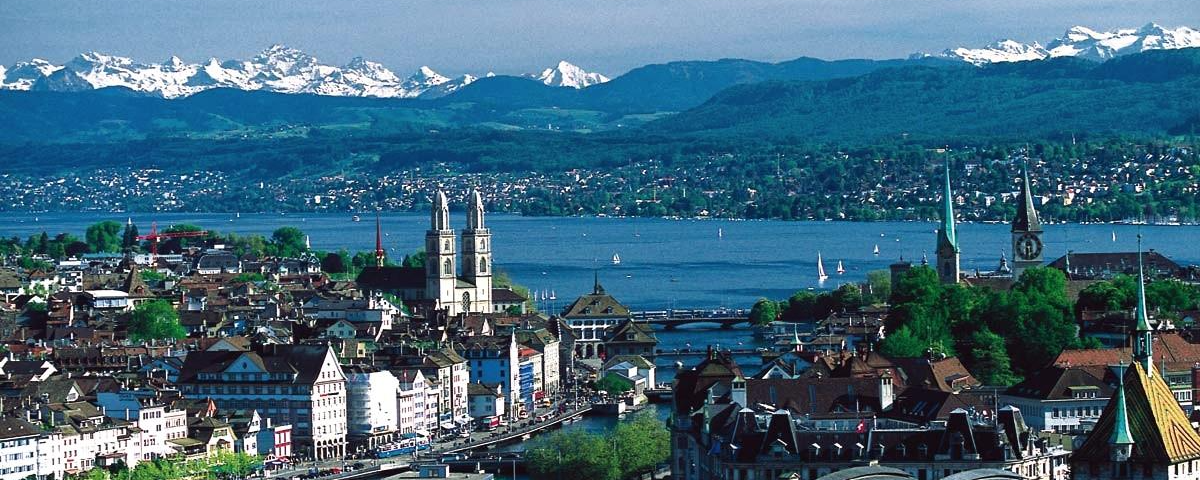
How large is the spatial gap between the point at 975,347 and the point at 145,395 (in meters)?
18.4

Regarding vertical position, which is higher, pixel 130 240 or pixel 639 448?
pixel 130 240

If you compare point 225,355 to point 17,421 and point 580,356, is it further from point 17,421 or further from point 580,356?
point 580,356

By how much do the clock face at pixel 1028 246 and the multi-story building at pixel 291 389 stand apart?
3955cm

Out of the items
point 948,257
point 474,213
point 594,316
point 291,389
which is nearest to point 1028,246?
point 948,257

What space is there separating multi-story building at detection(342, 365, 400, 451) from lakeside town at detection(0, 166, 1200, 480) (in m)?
0.06

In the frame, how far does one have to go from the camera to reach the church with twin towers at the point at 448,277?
93.8 m

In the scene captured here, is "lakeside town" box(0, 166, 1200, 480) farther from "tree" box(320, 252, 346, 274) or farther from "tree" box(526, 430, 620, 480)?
"tree" box(320, 252, 346, 274)

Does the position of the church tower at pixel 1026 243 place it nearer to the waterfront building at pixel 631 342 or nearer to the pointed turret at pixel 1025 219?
the pointed turret at pixel 1025 219

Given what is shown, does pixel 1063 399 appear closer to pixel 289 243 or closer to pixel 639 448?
pixel 639 448

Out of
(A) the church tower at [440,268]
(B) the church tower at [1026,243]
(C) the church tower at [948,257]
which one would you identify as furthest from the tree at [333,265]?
(B) the church tower at [1026,243]

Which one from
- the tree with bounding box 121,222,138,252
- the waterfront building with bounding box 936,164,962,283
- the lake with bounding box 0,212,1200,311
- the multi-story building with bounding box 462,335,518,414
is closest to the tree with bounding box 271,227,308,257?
the tree with bounding box 121,222,138,252

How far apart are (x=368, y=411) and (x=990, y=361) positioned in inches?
522

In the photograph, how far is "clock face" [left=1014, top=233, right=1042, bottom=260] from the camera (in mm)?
91812

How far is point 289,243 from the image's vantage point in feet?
473
